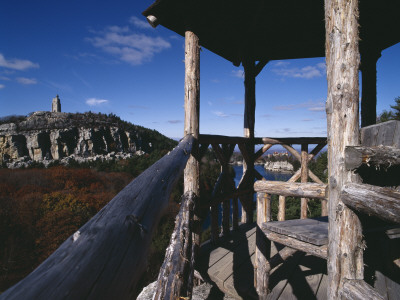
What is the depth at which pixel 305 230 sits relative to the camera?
2.16m

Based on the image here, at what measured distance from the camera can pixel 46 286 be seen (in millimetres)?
326

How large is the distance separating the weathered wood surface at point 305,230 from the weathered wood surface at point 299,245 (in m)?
0.07

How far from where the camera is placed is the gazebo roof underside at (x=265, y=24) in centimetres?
319

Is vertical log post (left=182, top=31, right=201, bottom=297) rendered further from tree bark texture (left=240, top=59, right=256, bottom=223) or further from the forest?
the forest

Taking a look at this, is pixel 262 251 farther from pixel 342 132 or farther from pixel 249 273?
pixel 342 132

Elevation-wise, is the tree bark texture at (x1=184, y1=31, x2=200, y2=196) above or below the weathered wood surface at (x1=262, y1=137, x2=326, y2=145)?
above

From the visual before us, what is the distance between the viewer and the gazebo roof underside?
319 centimetres

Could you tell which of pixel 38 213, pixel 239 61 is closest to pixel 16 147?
pixel 38 213

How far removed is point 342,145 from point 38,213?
71.6 feet

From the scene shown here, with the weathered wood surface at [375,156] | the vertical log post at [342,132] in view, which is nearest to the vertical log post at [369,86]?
the vertical log post at [342,132]

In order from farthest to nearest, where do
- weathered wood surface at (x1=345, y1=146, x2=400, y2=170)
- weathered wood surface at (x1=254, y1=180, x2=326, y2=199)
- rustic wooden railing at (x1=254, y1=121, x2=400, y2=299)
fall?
weathered wood surface at (x1=254, y1=180, x2=326, y2=199)
weathered wood surface at (x1=345, y1=146, x2=400, y2=170)
rustic wooden railing at (x1=254, y1=121, x2=400, y2=299)

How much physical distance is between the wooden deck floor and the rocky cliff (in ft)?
147

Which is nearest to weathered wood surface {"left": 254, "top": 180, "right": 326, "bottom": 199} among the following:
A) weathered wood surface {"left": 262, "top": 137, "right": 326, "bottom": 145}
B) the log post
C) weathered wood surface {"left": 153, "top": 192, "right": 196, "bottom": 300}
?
the log post

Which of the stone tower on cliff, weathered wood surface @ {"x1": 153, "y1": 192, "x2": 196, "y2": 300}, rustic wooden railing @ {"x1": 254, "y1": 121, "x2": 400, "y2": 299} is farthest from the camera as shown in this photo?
the stone tower on cliff
